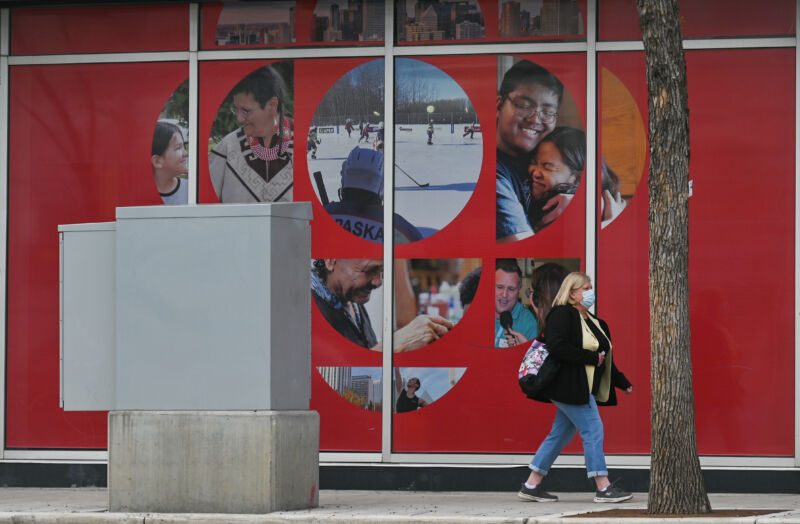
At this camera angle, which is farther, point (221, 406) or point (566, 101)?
point (566, 101)

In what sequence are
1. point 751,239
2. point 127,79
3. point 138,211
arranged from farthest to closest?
point 127,79, point 751,239, point 138,211

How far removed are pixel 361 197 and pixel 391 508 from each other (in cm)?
310

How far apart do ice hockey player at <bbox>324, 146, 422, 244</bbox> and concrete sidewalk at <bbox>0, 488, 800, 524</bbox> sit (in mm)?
2348

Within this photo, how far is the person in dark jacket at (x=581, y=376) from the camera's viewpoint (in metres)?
9.77

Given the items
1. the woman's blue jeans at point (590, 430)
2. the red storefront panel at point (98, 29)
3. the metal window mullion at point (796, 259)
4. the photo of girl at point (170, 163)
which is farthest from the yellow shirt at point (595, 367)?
the red storefront panel at point (98, 29)

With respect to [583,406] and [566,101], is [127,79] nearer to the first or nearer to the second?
[566,101]

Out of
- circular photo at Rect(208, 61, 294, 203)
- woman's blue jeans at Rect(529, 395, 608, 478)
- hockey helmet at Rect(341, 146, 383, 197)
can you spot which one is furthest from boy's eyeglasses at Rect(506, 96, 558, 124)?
woman's blue jeans at Rect(529, 395, 608, 478)

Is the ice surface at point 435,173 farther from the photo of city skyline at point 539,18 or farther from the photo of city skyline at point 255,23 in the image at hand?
the photo of city skyline at point 255,23

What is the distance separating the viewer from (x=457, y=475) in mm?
11109

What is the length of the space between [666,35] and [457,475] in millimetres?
4356

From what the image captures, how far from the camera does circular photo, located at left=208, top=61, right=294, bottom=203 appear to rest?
1162 centimetres

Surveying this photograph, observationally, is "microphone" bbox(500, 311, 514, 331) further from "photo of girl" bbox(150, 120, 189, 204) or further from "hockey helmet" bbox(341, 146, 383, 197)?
"photo of girl" bbox(150, 120, 189, 204)

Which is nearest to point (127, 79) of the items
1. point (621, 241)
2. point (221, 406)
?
point (221, 406)

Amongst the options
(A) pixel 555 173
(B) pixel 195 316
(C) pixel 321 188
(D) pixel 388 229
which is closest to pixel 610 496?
(A) pixel 555 173
